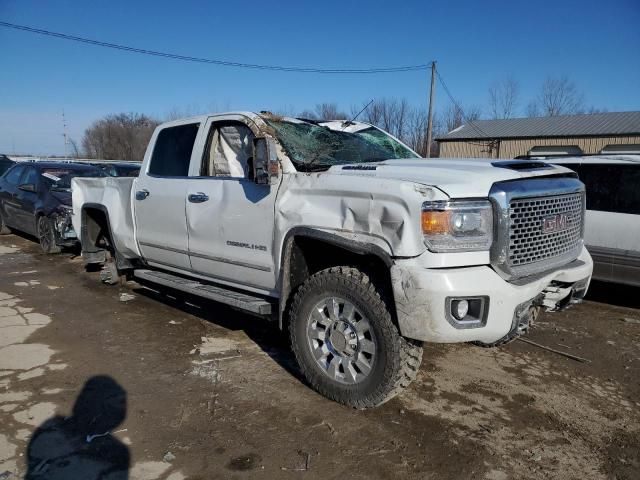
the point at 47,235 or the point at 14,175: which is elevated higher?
the point at 14,175

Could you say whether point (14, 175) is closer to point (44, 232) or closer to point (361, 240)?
point (44, 232)

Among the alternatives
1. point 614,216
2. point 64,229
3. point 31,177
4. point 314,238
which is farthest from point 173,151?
point 31,177

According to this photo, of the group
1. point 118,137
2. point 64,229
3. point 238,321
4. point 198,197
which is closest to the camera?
point 198,197

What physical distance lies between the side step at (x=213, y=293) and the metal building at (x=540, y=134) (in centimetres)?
2661

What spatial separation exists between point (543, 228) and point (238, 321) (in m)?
3.26

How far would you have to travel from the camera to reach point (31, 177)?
29.9 feet

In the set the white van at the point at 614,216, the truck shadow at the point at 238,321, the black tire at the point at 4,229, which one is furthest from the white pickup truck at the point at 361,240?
the black tire at the point at 4,229

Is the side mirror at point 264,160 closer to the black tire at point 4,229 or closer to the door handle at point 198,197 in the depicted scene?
the door handle at point 198,197

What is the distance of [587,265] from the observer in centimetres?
352

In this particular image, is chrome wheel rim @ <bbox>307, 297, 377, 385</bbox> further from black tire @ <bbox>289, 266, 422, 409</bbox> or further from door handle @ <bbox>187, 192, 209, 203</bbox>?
door handle @ <bbox>187, 192, 209, 203</bbox>

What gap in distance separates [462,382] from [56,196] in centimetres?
783

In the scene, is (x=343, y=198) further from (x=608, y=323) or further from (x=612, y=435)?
(x=608, y=323)

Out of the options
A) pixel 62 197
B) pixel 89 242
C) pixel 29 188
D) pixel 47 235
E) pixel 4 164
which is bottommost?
pixel 47 235

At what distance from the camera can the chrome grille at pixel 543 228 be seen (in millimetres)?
2924
